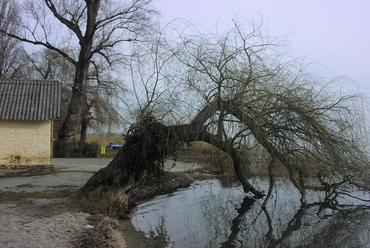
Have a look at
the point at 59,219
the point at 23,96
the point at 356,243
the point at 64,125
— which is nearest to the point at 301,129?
the point at 356,243

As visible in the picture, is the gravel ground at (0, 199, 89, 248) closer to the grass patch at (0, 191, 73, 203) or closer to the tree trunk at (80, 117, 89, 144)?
the grass patch at (0, 191, 73, 203)

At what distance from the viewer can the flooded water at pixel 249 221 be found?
42.4 feet

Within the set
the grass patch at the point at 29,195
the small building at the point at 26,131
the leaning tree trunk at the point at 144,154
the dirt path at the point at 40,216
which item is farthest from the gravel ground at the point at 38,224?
the small building at the point at 26,131

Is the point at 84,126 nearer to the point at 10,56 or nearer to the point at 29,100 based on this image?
the point at 10,56

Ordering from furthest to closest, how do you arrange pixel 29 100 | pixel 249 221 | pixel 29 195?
1. pixel 29 100
2. pixel 29 195
3. pixel 249 221

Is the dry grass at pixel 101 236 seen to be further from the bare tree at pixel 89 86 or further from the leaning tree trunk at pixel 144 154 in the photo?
the bare tree at pixel 89 86

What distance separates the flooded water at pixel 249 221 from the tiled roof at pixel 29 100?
35.9 ft

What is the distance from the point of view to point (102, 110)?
48719mm

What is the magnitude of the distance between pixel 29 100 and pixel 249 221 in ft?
57.4

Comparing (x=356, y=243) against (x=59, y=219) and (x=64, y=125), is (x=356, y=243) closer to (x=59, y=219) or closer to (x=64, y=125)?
(x=59, y=219)

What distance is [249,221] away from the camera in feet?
51.0

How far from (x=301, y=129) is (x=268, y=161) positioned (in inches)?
56.1

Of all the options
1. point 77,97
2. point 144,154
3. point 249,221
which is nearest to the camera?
point 144,154

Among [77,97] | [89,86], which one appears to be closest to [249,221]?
[77,97]
